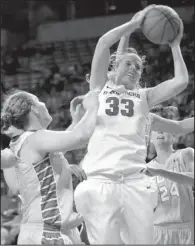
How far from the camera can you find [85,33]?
10.4 m

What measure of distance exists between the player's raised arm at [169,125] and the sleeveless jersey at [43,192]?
0.90 meters

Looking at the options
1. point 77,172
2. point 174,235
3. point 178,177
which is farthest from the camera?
point 174,235

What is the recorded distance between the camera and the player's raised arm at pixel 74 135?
7.25 ft

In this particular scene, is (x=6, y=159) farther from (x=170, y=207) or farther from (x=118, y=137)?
(x=170, y=207)

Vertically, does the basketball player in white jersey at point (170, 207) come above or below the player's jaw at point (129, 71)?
below

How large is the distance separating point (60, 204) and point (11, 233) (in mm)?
3097

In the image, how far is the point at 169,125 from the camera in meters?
3.13

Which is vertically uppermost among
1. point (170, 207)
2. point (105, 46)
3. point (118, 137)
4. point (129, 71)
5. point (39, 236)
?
point (105, 46)

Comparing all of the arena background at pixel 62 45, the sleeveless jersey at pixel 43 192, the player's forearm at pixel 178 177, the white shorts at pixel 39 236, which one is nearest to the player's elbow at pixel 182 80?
the player's forearm at pixel 178 177

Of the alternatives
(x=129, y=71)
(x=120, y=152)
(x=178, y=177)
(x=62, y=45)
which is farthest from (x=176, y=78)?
(x=62, y=45)

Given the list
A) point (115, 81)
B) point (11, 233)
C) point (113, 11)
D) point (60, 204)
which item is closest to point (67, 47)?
point (113, 11)

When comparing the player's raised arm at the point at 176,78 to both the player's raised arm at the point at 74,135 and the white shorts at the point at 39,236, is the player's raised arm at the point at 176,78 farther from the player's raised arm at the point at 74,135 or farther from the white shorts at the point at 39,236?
the white shorts at the point at 39,236

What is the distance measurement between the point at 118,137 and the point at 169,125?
17.7 inches

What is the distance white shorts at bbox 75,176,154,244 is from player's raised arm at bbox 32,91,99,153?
1.58 feet
